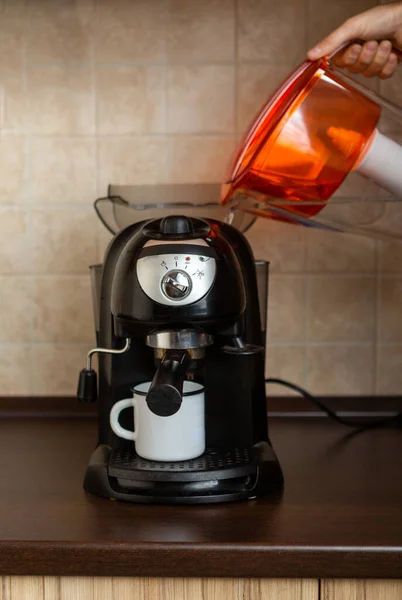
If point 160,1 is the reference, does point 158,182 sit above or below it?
below

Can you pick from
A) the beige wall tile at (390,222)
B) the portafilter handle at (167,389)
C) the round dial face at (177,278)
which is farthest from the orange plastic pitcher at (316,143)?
the portafilter handle at (167,389)

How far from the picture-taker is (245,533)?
0.80 metres

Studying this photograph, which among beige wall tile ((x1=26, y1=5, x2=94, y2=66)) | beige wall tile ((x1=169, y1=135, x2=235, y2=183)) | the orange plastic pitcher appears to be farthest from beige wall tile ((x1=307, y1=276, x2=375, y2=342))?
beige wall tile ((x1=26, y1=5, x2=94, y2=66))

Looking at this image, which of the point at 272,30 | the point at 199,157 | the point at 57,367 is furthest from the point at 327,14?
the point at 57,367

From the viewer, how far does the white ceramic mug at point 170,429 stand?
912mm

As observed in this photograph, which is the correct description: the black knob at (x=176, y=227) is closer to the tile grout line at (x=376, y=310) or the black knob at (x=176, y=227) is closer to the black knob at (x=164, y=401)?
the black knob at (x=164, y=401)

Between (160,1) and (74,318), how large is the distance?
0.55 metres

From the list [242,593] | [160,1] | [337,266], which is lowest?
[242,593]

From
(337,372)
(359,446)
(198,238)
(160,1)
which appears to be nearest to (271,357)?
(337,372)

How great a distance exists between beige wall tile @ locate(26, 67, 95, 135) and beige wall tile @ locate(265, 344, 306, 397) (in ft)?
1.61

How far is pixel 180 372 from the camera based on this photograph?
0.84 meters

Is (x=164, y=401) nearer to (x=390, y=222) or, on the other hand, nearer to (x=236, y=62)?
(x=390, y=222)

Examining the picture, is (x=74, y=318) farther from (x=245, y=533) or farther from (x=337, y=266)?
(x=245, y=533)

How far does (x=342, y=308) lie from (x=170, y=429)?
51 centimetres
